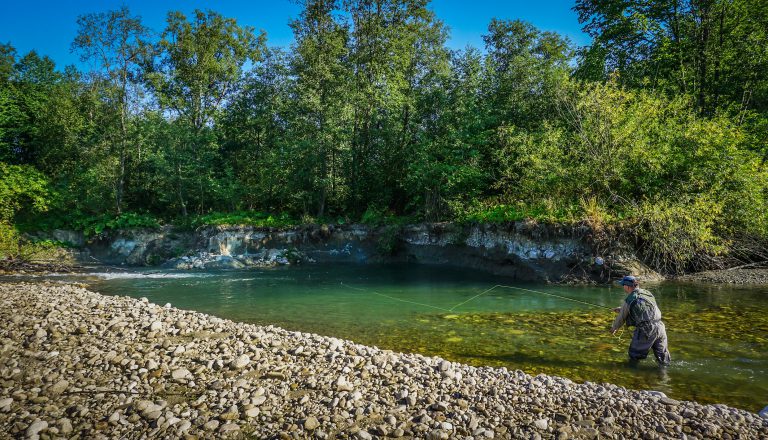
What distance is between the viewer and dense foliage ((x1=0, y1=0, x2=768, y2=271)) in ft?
51.3

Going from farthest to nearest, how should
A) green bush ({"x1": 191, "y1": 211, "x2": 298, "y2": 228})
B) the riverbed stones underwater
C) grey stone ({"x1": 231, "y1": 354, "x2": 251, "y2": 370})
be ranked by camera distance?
green bush ({"x1": 191, "y1": 211, "x2": 298, "y2": 228}), grey stone ({"x1": 231, "y1": 354, "x2": 251, "y2": 370}), the riverbed stones underwater

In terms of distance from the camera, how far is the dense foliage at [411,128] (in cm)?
1563

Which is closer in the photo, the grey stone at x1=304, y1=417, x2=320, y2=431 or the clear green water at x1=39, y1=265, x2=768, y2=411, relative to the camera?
the grey stone at x1=304, y1=417, x2=320, y2=431

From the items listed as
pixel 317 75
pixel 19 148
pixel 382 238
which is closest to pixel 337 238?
pixel 382 238

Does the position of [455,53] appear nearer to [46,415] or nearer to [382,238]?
[382,238]

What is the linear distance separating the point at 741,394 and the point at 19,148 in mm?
41677

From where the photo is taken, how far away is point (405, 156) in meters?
25.2

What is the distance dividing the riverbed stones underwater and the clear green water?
3.93 feet

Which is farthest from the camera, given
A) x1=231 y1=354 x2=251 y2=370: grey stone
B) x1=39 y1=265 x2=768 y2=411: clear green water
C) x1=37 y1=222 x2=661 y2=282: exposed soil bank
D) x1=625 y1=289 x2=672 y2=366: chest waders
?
x1=37 y1=222 x2=661 y2=282: exposed soil bank

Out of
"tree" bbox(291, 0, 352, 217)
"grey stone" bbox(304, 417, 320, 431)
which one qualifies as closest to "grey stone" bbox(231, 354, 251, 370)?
"grey stone" bbox(304, 417, 320, 431)

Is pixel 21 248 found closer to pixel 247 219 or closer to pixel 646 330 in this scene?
pixel 247 219

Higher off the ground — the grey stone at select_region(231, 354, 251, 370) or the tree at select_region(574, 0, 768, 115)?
the tree at select_region(574, 0, 768, 115)

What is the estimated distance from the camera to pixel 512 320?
10.1m

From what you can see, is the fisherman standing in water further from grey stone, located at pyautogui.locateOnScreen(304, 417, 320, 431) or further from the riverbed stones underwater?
grey stone, located at pyautogui.locateOnScreen(304, 417, 320, 431)
